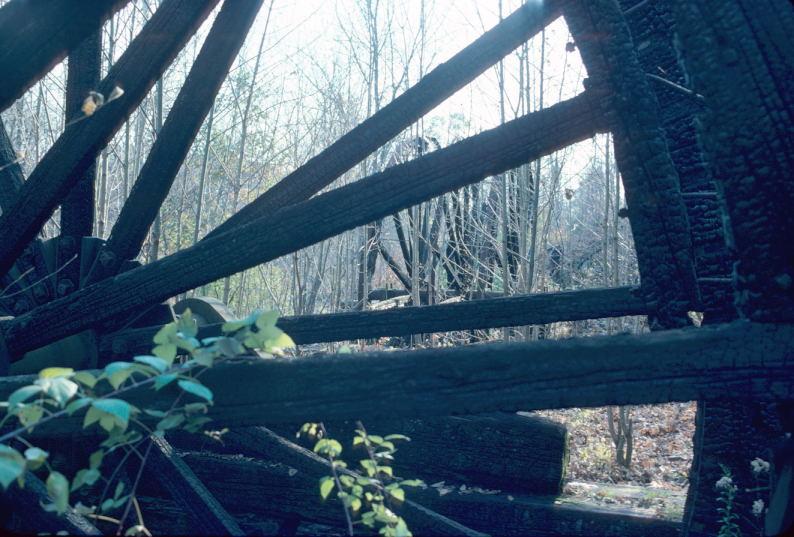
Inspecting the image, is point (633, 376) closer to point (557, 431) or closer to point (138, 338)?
point (557, 431)

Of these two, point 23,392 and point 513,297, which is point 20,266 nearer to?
point 513,297

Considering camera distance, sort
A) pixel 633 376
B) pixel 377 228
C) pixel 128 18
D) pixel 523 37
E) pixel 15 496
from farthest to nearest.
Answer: pixel 377 228
pixel 128 18
pixel 523 37
pixel 15 496
pixel 633 376

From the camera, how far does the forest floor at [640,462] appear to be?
3.95 metres

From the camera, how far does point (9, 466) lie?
1.25 m

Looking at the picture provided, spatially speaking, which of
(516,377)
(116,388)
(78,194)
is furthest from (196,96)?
(516,377)

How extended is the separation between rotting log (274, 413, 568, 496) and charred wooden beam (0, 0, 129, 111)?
2637mm

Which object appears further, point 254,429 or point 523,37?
point 254,429

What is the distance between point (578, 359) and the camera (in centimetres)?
168

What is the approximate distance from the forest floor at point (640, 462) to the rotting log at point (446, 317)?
982 millimetres

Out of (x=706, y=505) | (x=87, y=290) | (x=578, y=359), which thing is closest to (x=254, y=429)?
(x=87, y=290)

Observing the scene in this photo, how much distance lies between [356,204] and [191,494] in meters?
1.35

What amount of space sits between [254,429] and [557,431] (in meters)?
1.55

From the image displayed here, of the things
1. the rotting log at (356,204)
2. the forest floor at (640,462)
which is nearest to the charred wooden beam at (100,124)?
the rotting log at (356,204)

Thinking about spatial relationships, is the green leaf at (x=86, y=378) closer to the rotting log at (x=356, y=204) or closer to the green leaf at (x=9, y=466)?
the green leaf at (x=9, y=466)
